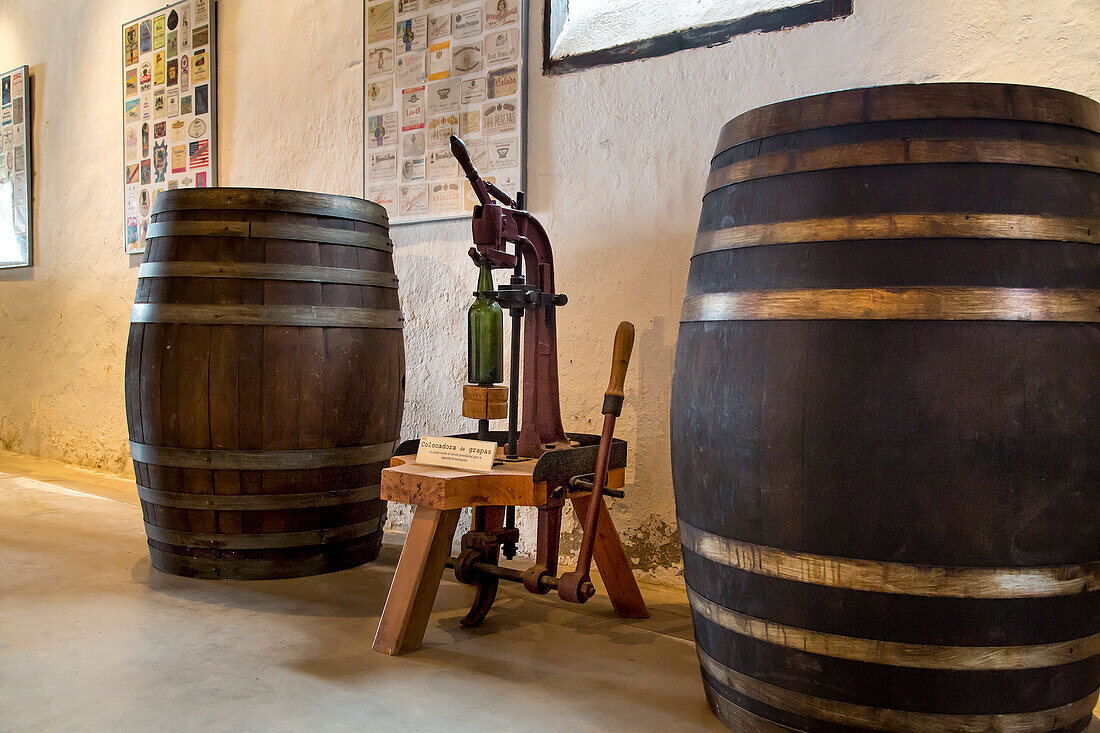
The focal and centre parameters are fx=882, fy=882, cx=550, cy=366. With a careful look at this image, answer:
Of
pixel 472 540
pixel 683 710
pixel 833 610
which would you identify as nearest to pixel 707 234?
pixel 833 610

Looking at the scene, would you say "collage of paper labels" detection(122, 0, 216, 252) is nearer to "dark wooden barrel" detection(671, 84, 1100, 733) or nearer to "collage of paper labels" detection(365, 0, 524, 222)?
"collage of paper labels" detection(365, 0, 524, 222)

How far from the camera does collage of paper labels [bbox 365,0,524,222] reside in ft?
9.40

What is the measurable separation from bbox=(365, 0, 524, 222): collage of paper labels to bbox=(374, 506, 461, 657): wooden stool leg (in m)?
1.27

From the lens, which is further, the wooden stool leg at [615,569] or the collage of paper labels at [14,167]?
the collage of paper labels at [14,167]

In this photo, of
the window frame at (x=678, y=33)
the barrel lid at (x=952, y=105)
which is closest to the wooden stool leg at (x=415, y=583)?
the barrel lid at (x=952, y=105)

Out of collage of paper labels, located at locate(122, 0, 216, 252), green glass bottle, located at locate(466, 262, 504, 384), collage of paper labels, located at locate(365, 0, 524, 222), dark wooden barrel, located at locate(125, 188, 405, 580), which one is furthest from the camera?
collage of paper labels, located at locate(122, 0, 216, 252)

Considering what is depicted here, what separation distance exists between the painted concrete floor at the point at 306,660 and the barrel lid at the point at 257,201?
3.45 feet

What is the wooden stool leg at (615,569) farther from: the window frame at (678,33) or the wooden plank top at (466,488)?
the window frame at (678,33)

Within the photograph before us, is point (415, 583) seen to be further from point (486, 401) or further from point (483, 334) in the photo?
point (483, 334)

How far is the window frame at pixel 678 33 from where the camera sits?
88.9 inches

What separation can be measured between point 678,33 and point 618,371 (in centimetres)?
113

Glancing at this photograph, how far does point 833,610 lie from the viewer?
1334 mm

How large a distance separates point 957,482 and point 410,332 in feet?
7.33

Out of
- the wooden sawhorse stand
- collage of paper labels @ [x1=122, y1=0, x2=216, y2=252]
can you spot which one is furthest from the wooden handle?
collage of paper labels @ [x1=122, y1=0, x2=216, y2=252]
